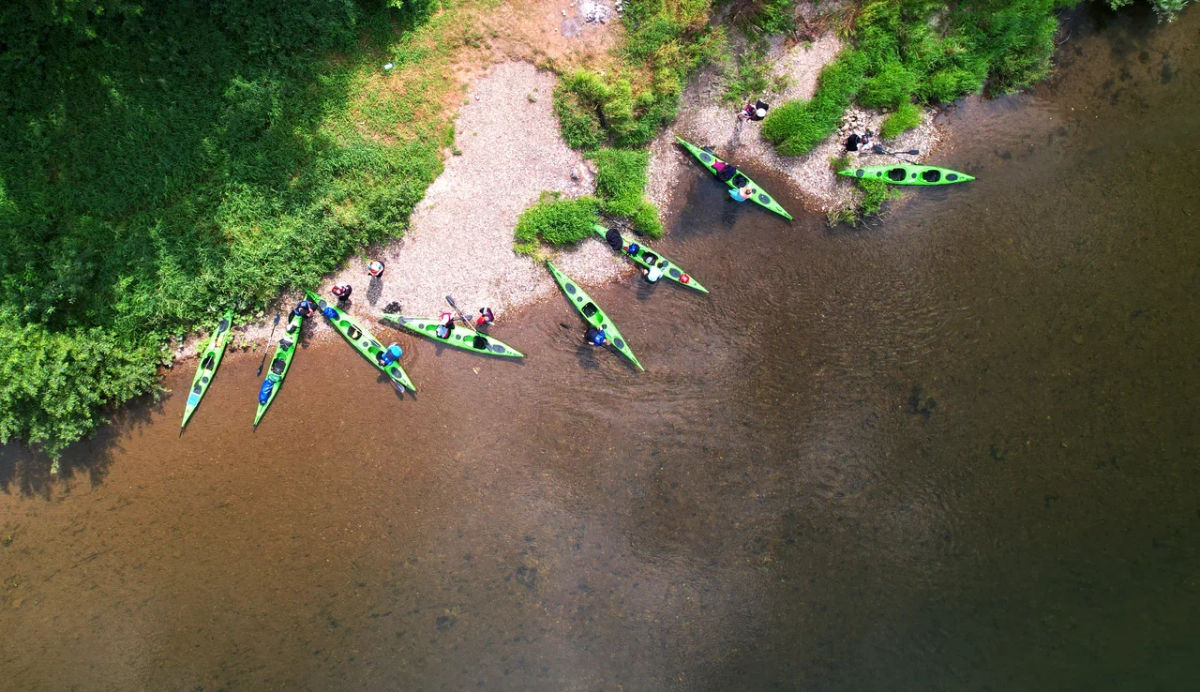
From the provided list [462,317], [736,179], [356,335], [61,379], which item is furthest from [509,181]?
[61,379]

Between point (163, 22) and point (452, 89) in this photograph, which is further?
point (452, 89)

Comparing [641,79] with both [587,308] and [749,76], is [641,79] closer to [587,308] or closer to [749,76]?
[749,76]

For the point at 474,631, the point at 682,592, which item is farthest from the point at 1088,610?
the point at 474,631

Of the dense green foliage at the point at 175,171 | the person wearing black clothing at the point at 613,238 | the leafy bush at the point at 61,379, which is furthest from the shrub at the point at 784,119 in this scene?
the leafy bush at the point at 61,379

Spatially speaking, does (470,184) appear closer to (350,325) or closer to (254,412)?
(350,325)

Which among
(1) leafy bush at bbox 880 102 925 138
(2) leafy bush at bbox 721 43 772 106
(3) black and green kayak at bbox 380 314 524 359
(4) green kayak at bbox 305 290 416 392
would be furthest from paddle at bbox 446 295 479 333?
(1) leafy bush at bbox 880 102 925 138

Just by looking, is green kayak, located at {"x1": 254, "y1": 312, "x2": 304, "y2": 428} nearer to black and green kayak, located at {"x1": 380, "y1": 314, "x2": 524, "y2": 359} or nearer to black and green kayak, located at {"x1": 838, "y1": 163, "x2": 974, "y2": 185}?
black and green kayak, located at {"x1": 380, "y1": 314, "x2": 524, "y2": 359}
